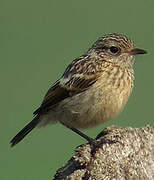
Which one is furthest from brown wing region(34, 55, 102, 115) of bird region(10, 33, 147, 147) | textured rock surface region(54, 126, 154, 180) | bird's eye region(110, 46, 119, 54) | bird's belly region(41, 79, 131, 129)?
textured rock surface region(54, 126, 154, 180)

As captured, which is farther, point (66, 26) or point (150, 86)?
point (66, 26)

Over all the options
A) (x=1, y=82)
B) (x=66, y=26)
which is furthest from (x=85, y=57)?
(x=66, y=26)

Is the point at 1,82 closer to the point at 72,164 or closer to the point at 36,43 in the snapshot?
the point at 36,43

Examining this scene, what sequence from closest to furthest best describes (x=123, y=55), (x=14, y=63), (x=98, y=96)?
(x=98, y=96)
(x=123, y=55)
(x=14, y=63)

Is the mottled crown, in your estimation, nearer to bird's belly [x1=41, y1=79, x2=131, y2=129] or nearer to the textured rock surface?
bird's belly [x1=41, y1=79, x2=131, y2=129]

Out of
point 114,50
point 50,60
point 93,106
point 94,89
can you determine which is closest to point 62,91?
point 94,89

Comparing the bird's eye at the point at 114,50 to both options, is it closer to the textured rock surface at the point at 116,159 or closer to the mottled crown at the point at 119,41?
the mottled crown at the point at 119,41

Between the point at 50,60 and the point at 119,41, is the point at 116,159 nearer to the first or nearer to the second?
the point at 119,41
